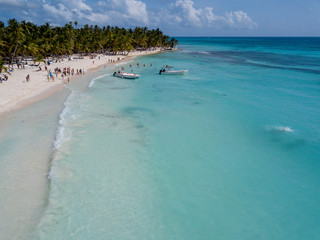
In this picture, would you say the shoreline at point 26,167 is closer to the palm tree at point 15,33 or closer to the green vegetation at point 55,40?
the green vegetation at point 55,40

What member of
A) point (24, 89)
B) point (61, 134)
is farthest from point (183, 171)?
point (24, 89)

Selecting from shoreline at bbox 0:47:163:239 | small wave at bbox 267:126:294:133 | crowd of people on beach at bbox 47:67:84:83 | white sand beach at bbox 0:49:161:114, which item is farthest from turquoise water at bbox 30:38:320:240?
crowd of people on beach at bbox 47:67:84:83

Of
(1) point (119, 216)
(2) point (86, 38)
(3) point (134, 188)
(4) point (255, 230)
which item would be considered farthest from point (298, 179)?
(2) point (86, 38)

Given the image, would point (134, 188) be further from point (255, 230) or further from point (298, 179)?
point (298, 179)

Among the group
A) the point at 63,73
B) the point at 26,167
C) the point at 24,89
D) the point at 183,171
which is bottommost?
the point at 183,171

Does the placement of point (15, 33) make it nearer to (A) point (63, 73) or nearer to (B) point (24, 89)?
(A) point (63, 73)

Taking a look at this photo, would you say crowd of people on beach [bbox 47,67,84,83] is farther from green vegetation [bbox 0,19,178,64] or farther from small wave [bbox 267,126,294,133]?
small wave [bbox 267,126,294,133]
